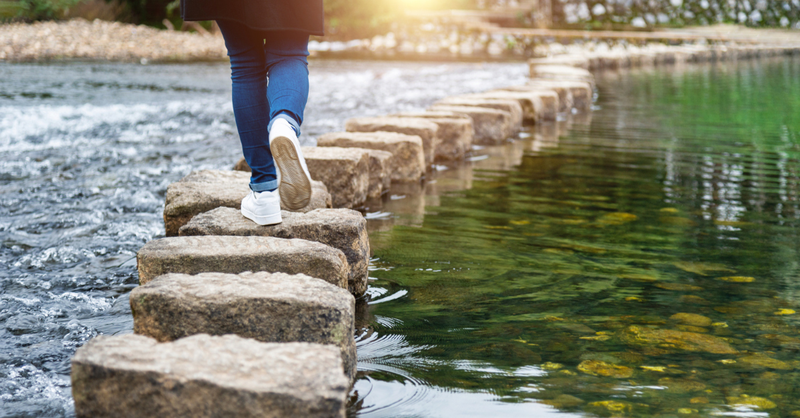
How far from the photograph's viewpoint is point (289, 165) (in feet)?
6.93

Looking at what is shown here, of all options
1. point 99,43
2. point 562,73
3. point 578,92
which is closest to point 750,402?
point 578,92

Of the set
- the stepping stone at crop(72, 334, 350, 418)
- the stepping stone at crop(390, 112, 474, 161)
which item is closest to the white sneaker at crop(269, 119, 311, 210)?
the stepping stone at crop(72, 334, 350, 418)

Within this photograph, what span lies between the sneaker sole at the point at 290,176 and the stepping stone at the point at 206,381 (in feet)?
2.56

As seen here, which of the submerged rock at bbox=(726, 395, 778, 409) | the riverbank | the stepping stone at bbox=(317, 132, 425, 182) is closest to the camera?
the submerged rock at bbox=(726, 395, 778, 409)

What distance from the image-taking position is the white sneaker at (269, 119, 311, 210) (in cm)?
206

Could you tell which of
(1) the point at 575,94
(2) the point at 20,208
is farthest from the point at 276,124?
(1) the point at 575,94

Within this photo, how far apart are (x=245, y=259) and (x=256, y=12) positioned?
75cm

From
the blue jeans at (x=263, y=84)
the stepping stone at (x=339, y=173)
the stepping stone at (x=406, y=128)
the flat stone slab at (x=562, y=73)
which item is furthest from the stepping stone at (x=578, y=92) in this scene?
the blue jeans at (x=263, y=84)

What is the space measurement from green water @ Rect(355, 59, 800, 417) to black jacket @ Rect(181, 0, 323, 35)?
88cm

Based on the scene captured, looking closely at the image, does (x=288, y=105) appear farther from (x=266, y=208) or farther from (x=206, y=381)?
(x=206, y=381)

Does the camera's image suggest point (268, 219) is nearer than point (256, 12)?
No

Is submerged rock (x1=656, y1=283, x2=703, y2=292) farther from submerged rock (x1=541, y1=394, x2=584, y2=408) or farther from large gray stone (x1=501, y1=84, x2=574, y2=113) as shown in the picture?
large gray stone (x1=501, y1=84, x2=574, y2=113)

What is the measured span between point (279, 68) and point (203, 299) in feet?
2.96

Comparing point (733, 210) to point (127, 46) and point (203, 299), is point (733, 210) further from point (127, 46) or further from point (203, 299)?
point (127, 46)
